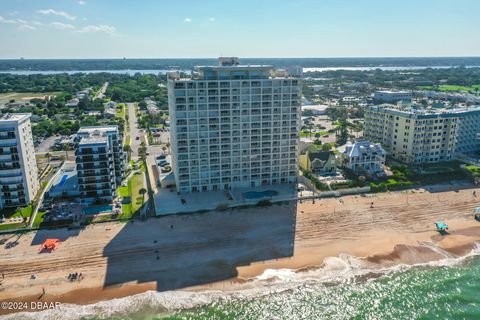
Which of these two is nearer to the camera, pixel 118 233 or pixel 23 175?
pixel 118 233

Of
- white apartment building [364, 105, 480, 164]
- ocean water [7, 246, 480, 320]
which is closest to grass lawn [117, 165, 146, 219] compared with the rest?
ocean water [7, 246, 480, 320]

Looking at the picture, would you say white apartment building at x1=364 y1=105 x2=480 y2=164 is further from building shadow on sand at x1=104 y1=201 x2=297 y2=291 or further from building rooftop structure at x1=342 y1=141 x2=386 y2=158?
building shadow on sand at x1=104 y1=201 x2=297 y2=291

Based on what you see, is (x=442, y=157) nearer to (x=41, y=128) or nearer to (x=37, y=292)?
(x=37, y=292)

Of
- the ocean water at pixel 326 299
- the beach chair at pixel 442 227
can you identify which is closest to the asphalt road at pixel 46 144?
the ocean water at pixel 326 299

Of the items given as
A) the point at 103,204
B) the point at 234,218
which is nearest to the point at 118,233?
the point at 103,204

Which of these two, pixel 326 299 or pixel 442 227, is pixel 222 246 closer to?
pixel 326 299

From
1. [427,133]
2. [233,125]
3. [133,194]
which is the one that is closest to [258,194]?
[233,125]
